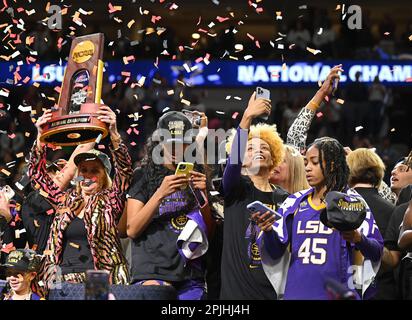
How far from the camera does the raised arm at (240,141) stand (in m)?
5.29

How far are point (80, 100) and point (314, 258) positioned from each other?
5.24 feet

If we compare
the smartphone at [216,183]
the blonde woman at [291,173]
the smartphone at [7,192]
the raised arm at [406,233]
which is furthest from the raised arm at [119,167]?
the raised arm at [406,233]

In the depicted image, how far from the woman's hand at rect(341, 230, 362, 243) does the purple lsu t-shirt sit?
0.13 meters

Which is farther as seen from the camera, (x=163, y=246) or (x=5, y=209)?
(x=5, y=209)

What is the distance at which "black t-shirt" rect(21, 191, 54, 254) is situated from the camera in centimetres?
641

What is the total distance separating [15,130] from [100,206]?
6573mm

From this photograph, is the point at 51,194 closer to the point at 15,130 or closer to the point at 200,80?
the point at 15,130

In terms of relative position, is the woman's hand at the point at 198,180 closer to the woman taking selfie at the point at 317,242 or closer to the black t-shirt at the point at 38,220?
the woman taking selfie at the point at 317,242

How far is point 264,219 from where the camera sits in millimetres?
4867

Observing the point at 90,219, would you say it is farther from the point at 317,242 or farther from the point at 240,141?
the point at 317,242

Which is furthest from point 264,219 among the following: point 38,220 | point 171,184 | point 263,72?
point 263,72

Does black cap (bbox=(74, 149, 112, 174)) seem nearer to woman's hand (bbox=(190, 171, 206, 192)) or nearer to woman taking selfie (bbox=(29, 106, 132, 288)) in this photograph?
woman taking selfie (bbox=(29, 106, 132, 288))

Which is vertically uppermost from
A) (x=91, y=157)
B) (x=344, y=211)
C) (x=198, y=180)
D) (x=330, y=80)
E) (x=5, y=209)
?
(x=330, y=80)

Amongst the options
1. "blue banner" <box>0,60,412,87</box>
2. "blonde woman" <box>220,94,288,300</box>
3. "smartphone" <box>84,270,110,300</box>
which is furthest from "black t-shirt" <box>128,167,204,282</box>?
"blue banner" <box>0,60,412,87</box>
